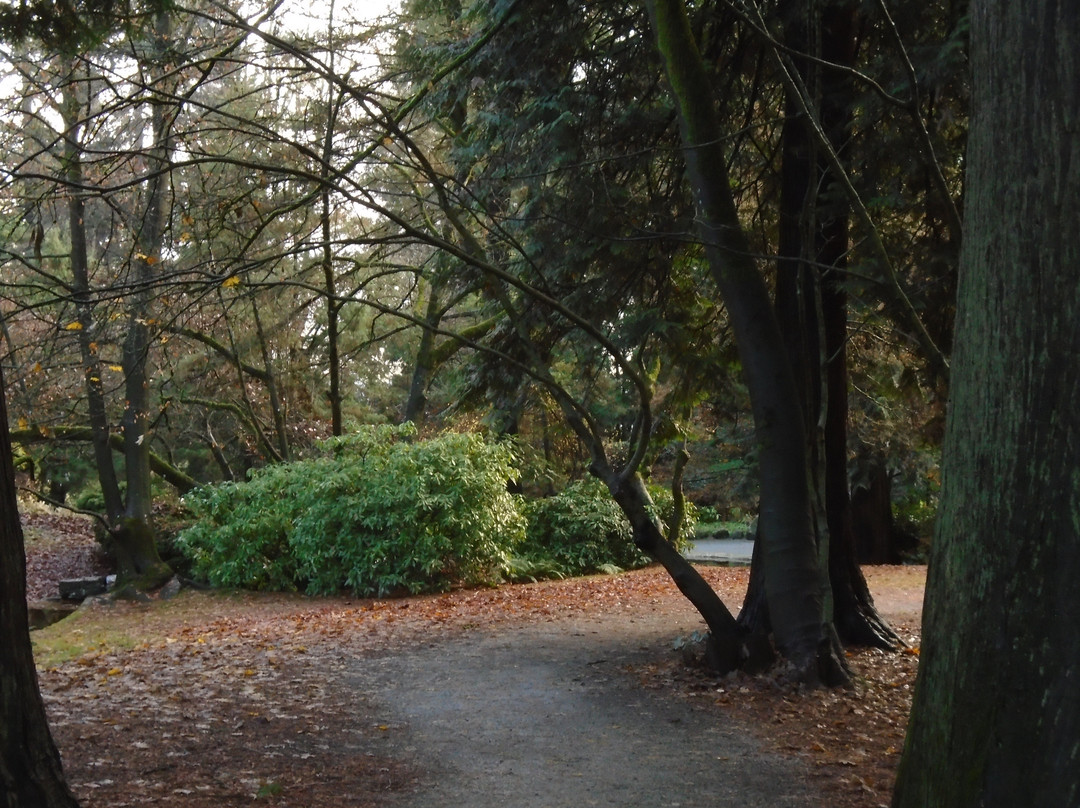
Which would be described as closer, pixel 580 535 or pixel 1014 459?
pixel 1014 459

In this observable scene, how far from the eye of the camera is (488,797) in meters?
5.08

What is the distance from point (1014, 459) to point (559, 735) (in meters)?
3.80

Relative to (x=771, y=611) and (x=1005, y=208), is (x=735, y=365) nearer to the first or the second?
(x=771, y=611)

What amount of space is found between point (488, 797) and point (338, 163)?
7.80 meters

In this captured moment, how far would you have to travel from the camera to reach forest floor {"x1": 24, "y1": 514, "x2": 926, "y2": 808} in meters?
5.18

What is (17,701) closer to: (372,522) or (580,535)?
(372,522)

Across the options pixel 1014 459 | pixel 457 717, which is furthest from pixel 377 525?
pixel 1014 459

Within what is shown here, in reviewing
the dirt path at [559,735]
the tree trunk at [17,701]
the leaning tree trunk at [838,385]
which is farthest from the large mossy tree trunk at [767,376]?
the tree trunk at [17,701]

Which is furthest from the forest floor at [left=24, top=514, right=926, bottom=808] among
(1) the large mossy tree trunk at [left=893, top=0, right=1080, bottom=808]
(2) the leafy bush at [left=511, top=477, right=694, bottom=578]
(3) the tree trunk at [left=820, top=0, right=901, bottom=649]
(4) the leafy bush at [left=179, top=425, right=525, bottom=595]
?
(2) the leafy bush at [left=511, top=477, right=694, bottom=578]

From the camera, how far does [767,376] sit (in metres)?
7.77

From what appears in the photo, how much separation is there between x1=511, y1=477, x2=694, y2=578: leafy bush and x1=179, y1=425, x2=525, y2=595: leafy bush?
4.25 feet

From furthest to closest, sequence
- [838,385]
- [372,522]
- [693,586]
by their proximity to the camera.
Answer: [372,522], [838,385], [693,586]

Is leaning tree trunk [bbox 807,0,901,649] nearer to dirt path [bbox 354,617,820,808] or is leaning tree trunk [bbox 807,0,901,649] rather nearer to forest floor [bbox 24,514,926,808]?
forest floor [bbox 24,514,926,808]

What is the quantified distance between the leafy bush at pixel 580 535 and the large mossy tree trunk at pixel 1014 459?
42.2 feet
